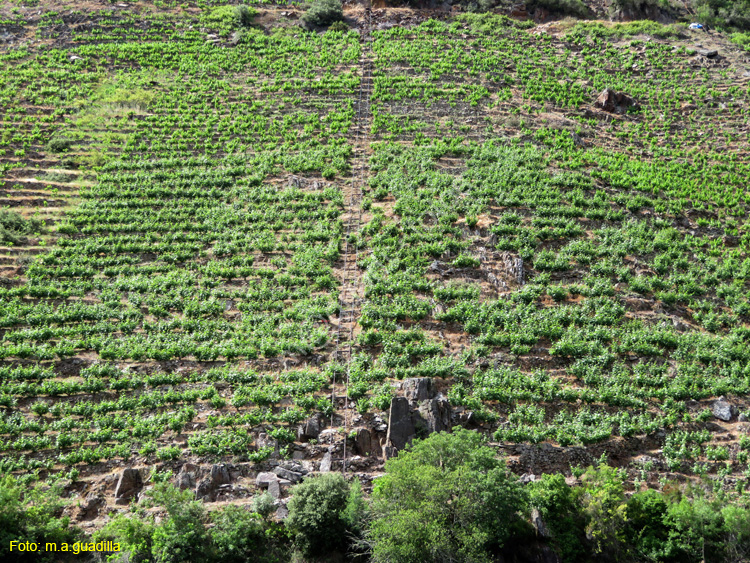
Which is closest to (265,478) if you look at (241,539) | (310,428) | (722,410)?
(310,428)

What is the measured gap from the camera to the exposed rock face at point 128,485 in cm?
1731

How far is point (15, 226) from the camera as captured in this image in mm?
26656

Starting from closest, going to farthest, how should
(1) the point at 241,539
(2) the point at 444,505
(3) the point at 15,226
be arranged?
(2) the point at 444,505 < (1) the point at 241,539 < (3) the point at 15,226

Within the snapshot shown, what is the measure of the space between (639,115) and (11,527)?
33.5 meters

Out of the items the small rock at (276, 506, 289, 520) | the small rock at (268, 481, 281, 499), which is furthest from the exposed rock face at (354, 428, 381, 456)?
the small rock at (276, 506, 289, 520)

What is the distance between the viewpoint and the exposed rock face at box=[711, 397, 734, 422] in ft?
64.2

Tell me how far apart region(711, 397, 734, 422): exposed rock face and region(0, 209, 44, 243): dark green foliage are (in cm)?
2692

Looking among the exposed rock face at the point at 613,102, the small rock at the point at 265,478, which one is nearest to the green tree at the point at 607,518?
the small rock at the point at 265,478

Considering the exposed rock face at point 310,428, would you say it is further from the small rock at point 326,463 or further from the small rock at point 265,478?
the small rock at point 265,478

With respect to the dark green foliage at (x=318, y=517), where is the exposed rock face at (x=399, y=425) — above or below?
above

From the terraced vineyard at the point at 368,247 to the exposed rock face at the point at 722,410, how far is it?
8 centimetres

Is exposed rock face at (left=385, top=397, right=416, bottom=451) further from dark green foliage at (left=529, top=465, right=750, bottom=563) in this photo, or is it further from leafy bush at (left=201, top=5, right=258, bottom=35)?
leafy bush at (left=201, top=5, right=258, bottom=35)

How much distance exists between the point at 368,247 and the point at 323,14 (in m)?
23.9

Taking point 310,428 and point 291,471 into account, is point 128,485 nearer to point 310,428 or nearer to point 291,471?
point 291,471
